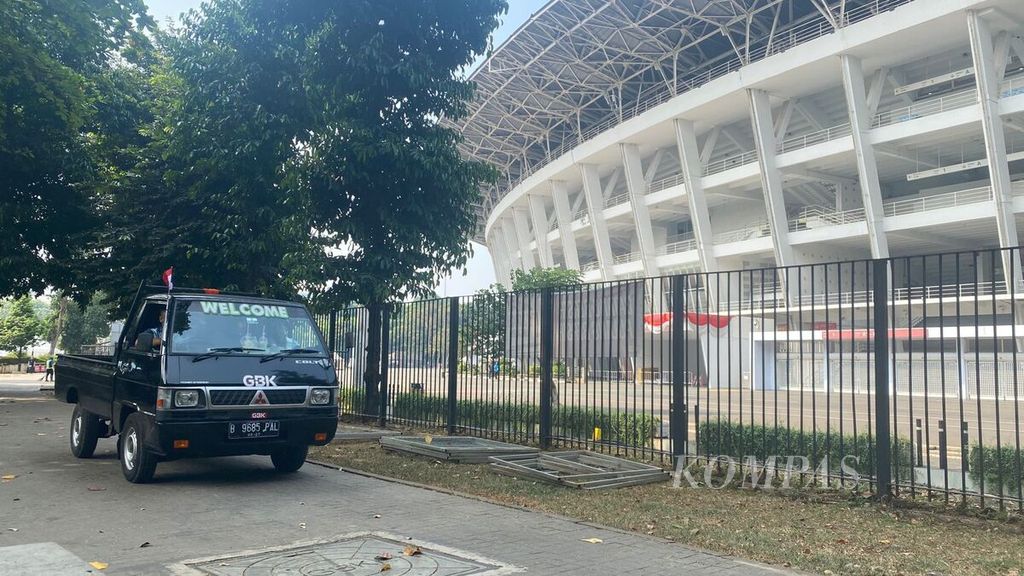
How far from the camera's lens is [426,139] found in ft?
44.9

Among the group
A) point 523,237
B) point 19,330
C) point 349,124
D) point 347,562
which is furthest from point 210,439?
point 19,330

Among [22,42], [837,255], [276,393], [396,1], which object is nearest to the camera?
[276,393]

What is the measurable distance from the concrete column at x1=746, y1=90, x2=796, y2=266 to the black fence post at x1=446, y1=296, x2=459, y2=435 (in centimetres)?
2652

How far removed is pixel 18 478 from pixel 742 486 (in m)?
7.93

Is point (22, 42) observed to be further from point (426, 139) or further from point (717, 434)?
point (717, 434)

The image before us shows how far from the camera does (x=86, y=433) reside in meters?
9.55

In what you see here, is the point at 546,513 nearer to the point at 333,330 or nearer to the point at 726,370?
the point at 726,370

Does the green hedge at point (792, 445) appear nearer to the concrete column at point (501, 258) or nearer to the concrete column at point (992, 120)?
the concrete column at point (992, 120)

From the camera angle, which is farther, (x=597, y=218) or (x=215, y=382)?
(x=597, y=218)

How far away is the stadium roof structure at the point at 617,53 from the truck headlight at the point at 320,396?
28889 mm

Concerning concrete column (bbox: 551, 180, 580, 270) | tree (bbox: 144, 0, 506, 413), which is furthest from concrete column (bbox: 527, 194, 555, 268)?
tree (bbox: 144, 0, 506, 413)

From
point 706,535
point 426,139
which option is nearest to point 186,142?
point 426,139

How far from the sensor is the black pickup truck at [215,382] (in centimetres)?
732

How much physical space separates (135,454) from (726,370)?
6841 millimetres
